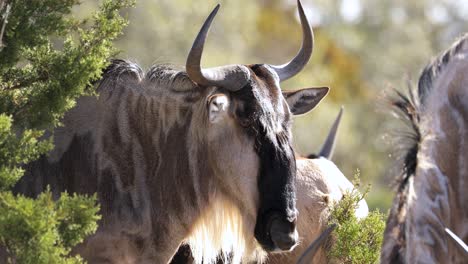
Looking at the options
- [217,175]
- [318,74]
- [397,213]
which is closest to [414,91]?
[397,213]

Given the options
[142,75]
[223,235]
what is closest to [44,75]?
[142,75]

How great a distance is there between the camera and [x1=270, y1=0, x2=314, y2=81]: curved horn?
8.67 m

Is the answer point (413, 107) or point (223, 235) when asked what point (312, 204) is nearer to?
point (223, 235)

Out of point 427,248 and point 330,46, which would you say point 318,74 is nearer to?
point 330,46

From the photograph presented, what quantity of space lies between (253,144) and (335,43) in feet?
159

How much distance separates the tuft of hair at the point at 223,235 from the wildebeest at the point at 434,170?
1.62 metres

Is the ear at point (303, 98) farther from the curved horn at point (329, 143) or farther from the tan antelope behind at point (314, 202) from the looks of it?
the curved horn at point (329, 143)

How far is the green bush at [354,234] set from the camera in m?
8.85

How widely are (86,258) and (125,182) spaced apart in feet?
2.08

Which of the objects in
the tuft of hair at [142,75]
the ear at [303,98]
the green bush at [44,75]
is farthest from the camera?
the ear at [303,98]

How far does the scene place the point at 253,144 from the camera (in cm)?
805

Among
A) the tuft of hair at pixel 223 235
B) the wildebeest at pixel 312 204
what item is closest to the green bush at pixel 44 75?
the tuft of hair at pixel 223 235

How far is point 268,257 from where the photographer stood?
30.0ft

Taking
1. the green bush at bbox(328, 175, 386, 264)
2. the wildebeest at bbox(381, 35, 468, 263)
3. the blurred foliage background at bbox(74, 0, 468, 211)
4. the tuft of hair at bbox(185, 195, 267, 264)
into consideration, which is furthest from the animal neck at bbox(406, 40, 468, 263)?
the blurred foliage background at bbox(74, 0, 468, 211)
